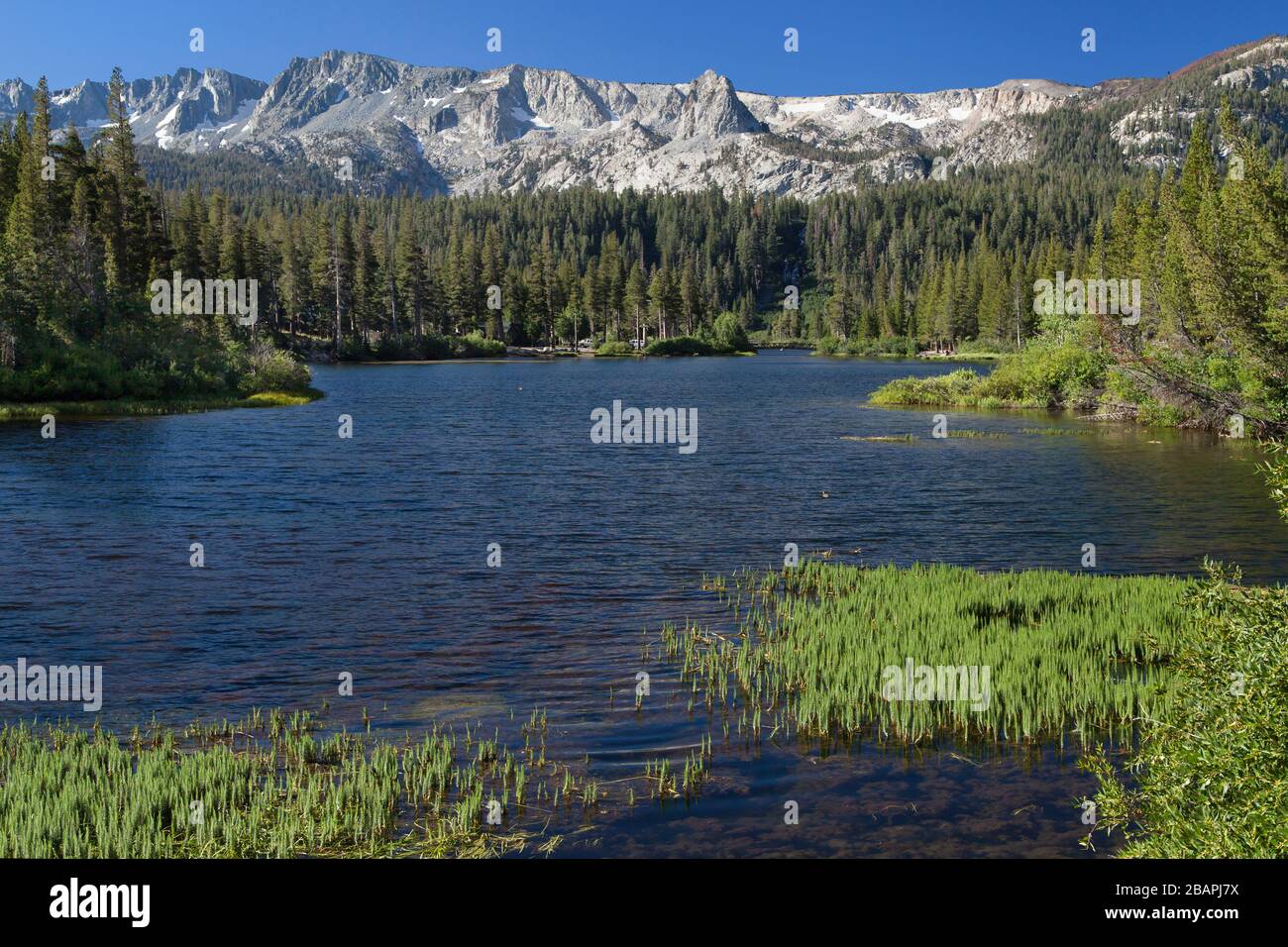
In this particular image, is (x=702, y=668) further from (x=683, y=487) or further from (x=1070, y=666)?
(x=683, y=487)

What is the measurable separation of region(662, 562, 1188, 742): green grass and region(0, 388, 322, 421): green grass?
5347 cm

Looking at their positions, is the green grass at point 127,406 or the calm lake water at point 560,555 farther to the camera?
the green grass at point 127,406

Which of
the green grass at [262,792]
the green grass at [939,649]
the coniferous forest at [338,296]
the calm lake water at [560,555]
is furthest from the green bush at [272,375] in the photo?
the green grass at [262,792]

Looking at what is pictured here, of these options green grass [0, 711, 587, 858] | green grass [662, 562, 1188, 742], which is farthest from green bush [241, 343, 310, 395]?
green grass [0, 711, 587, 858]

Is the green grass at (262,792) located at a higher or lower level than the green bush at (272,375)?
lower

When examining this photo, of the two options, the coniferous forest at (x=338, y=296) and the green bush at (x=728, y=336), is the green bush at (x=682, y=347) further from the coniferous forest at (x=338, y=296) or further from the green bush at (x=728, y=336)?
the coniferous forest at (x=338, y=296)

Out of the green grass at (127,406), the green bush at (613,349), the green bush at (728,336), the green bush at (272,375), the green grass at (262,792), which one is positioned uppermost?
the green bush at (728,336)

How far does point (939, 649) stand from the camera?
1722cm

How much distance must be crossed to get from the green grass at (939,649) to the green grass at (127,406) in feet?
175

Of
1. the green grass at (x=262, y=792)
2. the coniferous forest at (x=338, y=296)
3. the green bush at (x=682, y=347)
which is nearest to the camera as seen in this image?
the green grass at (x=262, y=792)

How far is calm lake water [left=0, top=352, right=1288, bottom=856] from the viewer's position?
514 inches

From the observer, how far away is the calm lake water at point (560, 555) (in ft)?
42.8

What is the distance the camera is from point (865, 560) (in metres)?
26.8

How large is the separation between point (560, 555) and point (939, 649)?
12958 mm
